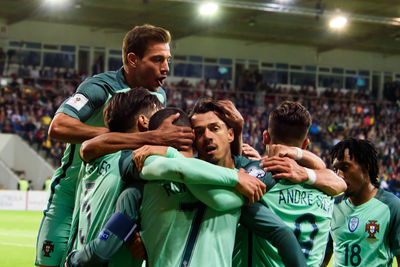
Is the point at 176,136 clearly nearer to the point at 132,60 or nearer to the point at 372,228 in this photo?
the point at 132,60

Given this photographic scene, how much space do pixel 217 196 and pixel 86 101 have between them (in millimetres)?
1481

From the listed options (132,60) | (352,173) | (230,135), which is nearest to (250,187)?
(230,135)

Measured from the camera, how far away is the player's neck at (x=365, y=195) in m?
4.47

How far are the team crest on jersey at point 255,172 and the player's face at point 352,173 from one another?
1.49 metres

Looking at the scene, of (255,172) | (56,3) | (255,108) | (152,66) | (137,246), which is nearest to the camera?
(137,246)

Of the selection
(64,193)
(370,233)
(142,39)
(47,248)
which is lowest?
(47,248)

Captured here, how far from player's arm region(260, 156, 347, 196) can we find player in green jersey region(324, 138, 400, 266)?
3.55 feet

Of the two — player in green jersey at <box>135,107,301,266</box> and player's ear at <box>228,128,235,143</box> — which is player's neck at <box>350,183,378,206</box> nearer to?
player's ear at <box>228,128,235,143</box>

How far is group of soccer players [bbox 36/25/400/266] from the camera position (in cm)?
283

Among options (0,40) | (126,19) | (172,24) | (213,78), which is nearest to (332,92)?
(213,78)

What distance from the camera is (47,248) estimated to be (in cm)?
425

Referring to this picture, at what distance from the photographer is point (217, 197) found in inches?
108

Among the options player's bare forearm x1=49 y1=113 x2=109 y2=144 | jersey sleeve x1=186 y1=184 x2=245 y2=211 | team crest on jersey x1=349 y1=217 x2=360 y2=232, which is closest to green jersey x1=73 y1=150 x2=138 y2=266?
jersey sleeve x1=186 y1=184 x2=245 y2=211

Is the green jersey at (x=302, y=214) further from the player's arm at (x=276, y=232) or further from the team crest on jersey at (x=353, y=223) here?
the team crest on jersey at (x=353, y=223)
